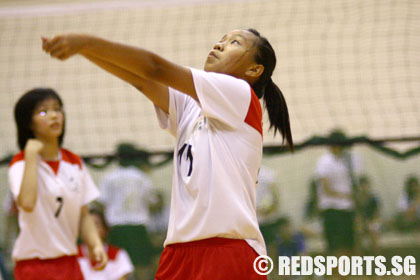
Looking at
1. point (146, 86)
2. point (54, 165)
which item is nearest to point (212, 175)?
point (146, 86)

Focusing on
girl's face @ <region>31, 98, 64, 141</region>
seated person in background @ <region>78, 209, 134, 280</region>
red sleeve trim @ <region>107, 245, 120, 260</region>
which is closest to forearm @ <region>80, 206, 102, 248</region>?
girl's face @ <region>31, 98, 64, 141</region>

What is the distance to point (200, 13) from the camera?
7.27m

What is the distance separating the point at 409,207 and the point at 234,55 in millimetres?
2899

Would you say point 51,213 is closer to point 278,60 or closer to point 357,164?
point 357,164

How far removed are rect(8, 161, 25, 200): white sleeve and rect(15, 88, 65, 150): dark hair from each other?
0.51 feet

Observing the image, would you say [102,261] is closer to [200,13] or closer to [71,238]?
[71,238]

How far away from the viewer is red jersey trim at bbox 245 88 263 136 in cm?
239

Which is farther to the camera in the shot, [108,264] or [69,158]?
[108,264]

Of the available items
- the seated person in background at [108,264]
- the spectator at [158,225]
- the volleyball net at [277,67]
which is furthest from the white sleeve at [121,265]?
the volleyball net at [277,67]

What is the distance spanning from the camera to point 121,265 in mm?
4785

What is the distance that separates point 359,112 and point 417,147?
1.28 meters

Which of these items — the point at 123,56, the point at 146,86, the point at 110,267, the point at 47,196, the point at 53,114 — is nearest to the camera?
the point at 123,56

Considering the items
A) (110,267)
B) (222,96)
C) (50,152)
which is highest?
(222,96)

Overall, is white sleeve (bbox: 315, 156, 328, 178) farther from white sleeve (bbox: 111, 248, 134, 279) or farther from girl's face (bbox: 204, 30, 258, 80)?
girl's face (bbox: 204, 30, 258, 80)
